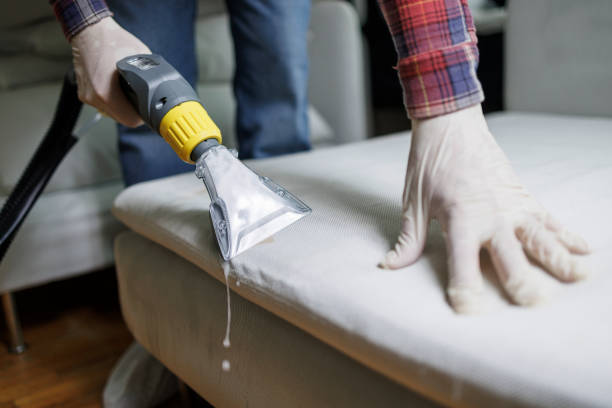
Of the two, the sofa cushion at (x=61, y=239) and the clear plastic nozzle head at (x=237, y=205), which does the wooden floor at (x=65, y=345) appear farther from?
the clear plastic nozzle head at (x=237, y=205)

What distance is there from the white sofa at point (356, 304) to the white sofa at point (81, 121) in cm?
31

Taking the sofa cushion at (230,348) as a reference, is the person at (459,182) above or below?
above

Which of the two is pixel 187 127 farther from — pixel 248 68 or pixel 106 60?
pixel 248 68

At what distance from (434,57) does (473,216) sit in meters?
0.13

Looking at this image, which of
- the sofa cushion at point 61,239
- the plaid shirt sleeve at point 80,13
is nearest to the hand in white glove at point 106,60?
the plaid shirt sleeve at point 80,13

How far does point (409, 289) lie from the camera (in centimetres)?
38

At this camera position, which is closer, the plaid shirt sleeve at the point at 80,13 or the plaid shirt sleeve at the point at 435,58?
the plaid shirt sleeve at the point at 435,58

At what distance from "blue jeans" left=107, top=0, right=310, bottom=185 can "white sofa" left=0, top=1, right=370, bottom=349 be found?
19 centimetres

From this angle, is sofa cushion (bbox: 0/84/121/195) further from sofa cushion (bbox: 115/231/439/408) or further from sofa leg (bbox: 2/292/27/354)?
sofa cushion (bbox: 115/231/439/408)

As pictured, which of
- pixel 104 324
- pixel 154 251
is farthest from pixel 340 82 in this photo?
pixel 154 251

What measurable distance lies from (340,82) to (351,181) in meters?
1.01

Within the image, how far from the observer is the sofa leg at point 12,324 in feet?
3.28

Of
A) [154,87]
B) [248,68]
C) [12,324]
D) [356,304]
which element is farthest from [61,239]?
[356,304]

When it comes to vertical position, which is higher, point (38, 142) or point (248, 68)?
point (248, 68)
